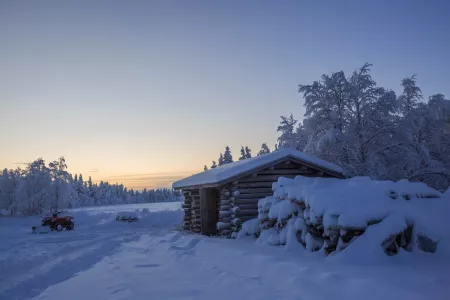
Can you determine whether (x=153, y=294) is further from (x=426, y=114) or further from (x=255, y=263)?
(x=426, y=114)

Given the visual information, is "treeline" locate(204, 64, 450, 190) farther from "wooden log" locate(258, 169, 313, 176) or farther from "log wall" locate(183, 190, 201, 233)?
"log wall" locate(183, 190, 201, 233)

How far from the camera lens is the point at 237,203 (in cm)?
1572

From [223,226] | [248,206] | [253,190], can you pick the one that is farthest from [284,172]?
[223,226]

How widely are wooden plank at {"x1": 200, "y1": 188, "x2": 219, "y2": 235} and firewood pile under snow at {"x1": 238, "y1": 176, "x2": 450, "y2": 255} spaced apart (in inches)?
288

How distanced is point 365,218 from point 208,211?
36.0 ft

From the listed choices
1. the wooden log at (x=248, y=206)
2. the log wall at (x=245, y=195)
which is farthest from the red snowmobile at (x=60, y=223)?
the wooden log at (x=248, y=206)

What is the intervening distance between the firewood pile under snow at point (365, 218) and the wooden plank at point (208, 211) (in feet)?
24.0

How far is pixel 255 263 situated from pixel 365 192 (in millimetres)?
3851

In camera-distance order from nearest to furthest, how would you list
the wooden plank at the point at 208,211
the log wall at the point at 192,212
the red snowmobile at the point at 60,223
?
the wooden plank at the point at 208,211, the log wall at the point at 192,212, the red snowmobile at the point at 60,223

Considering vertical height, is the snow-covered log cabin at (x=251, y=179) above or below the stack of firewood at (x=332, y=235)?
above

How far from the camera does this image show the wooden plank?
17.9 metres

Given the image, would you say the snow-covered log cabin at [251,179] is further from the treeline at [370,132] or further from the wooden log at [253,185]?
the treeline at [370,132]

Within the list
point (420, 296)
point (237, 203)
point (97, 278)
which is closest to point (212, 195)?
point (237, 203)

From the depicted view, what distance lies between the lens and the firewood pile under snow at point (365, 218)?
809 centimetres
